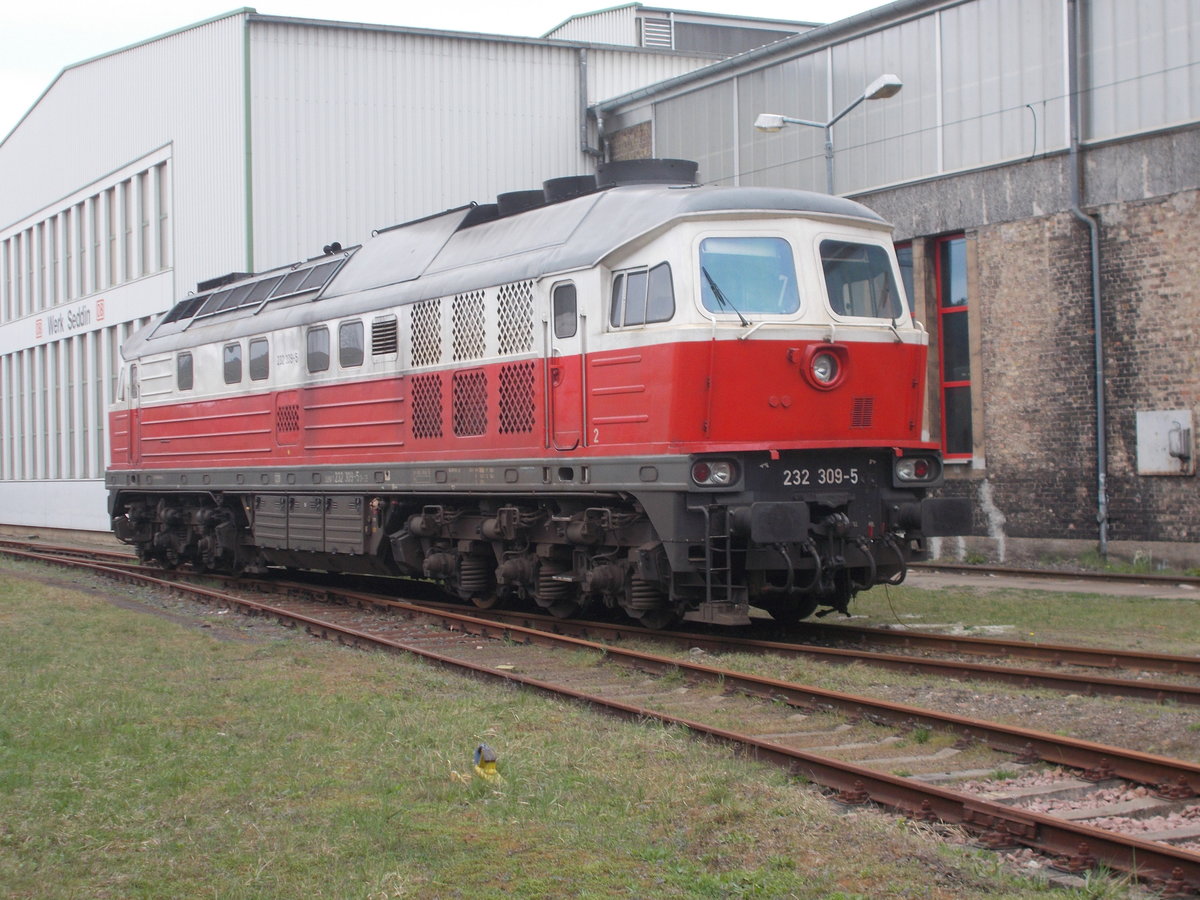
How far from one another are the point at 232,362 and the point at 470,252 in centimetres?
534

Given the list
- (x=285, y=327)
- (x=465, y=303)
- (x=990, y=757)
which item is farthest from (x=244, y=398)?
(x=990, y=757)

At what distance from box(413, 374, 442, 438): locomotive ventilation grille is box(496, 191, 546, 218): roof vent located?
191 centimetres

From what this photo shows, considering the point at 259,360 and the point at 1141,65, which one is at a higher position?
the point at 1141,65

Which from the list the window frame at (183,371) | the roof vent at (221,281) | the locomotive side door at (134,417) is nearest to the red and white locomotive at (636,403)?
the window frame at (183,371)

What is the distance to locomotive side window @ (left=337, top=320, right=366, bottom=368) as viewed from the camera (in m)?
14.6

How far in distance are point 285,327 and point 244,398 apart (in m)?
1.60

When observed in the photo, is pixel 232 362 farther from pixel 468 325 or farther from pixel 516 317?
pixel 516 317

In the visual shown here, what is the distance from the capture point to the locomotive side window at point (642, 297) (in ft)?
34.7

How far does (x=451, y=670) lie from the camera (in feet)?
34.0

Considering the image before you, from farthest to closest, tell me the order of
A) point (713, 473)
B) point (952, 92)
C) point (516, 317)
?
point (952, 92)
point (516, 317)
point (713, 473)

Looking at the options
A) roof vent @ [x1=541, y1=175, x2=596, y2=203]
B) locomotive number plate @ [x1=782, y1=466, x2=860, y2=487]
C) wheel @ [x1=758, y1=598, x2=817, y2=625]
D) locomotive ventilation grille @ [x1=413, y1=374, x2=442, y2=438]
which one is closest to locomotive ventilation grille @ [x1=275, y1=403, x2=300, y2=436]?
locomotive ventilation grille @ [x1=413, y1=374, x2=442, y2=438]

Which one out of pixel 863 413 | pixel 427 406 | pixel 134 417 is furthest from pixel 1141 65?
pixel 134 417

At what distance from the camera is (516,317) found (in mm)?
12086

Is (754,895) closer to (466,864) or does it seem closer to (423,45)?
(466,864)
